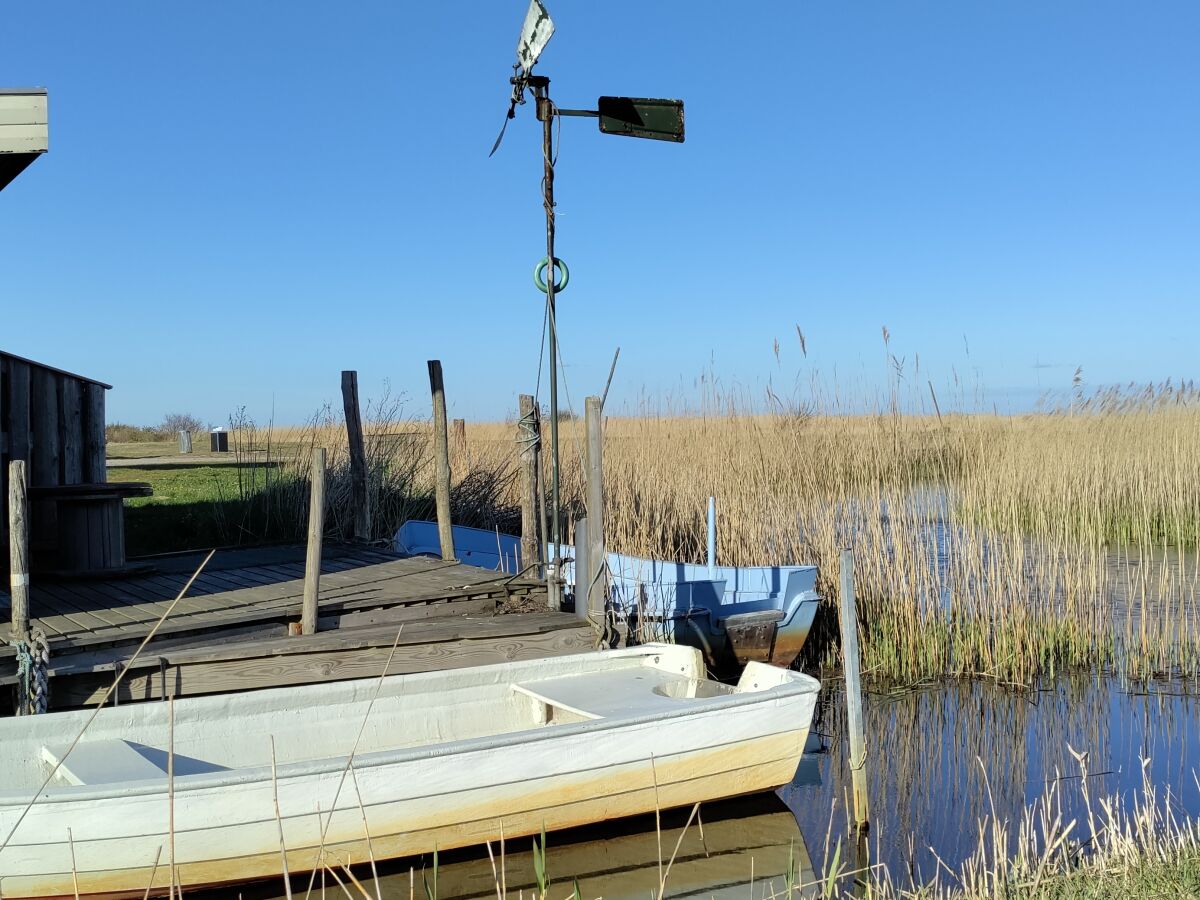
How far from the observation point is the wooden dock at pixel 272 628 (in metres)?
5.47

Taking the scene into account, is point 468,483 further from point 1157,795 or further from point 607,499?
point 1157,795

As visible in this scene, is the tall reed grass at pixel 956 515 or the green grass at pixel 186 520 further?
the green grass at pixel 186 520

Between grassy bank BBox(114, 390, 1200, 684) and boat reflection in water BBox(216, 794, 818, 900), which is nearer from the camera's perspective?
boat reflection in water BBox(216, 794, 818, 900)

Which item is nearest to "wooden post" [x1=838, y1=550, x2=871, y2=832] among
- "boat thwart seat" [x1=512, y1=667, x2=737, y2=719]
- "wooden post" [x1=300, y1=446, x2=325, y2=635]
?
"boat thwart seat" [x1=512, y1=667, x2=737, y2=719]

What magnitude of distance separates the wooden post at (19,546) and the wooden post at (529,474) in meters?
3.16

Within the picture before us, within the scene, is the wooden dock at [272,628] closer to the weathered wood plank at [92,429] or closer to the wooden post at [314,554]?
the wooden post at [314,554]

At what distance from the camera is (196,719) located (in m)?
5.29

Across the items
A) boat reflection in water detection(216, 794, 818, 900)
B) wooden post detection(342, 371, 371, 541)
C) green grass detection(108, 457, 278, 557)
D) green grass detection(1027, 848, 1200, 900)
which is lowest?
boat reflection in water detection(216, 794, 818, 900)

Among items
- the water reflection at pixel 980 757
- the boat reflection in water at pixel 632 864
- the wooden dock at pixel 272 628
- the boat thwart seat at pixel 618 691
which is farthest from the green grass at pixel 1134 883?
the wooden dock at pixel 272 628

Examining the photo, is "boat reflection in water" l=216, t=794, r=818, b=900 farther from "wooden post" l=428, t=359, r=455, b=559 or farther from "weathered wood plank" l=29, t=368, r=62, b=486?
"weathered wood plank" l=29, t=368, r=62, b=486

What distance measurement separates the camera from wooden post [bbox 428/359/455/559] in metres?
8.00

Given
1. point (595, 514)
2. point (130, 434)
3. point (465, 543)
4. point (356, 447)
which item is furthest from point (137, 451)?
point (595, 514)

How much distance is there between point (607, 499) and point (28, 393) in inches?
214

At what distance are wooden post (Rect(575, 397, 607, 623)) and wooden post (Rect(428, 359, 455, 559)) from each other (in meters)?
1.72
